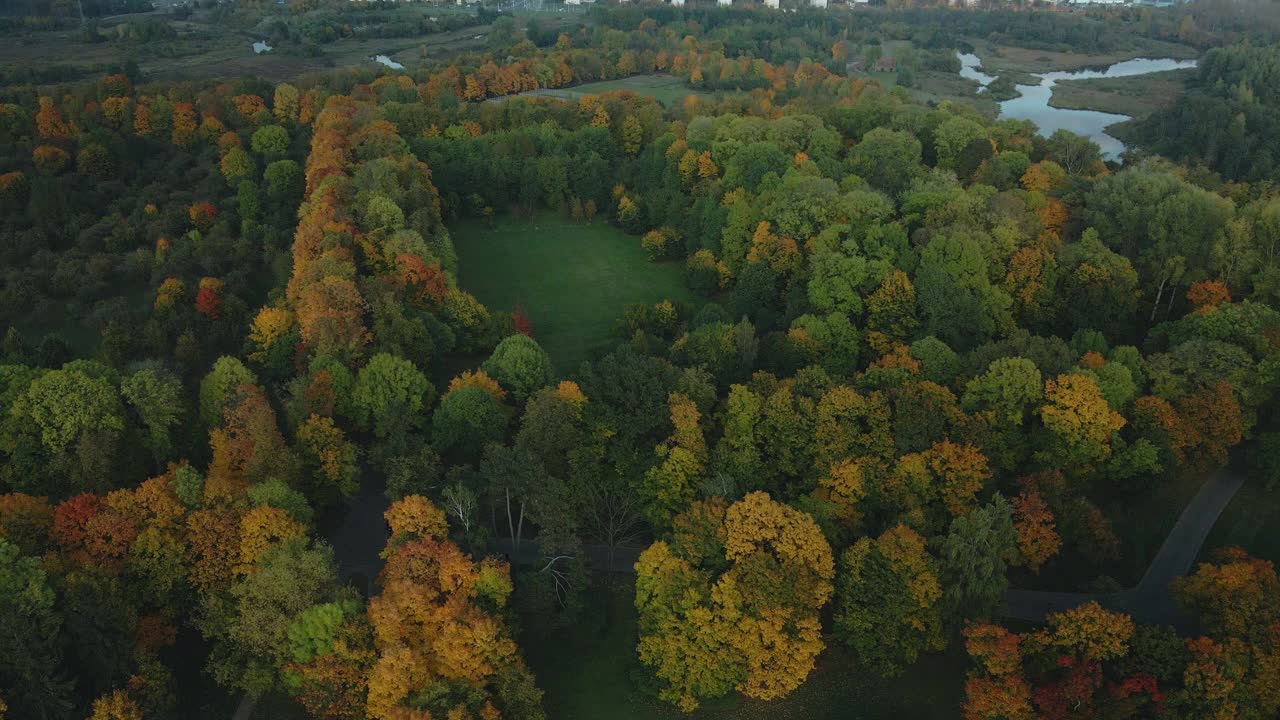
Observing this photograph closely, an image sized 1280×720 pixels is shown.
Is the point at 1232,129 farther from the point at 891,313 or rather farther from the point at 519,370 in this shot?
the point at 519,370

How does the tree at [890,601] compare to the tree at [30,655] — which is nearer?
the tree at [30,655]

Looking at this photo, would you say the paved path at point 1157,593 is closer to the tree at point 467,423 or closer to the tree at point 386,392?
the tree at point 467,423

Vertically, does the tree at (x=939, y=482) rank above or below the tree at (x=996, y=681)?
above

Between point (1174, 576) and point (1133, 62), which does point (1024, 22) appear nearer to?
point (1133, 62)

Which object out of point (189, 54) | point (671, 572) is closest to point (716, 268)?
point (671, 572)

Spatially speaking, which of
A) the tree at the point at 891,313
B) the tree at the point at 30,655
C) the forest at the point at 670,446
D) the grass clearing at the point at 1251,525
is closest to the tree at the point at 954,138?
the forest at the point at 670,446

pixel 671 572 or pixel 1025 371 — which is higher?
pixel 1025 371
